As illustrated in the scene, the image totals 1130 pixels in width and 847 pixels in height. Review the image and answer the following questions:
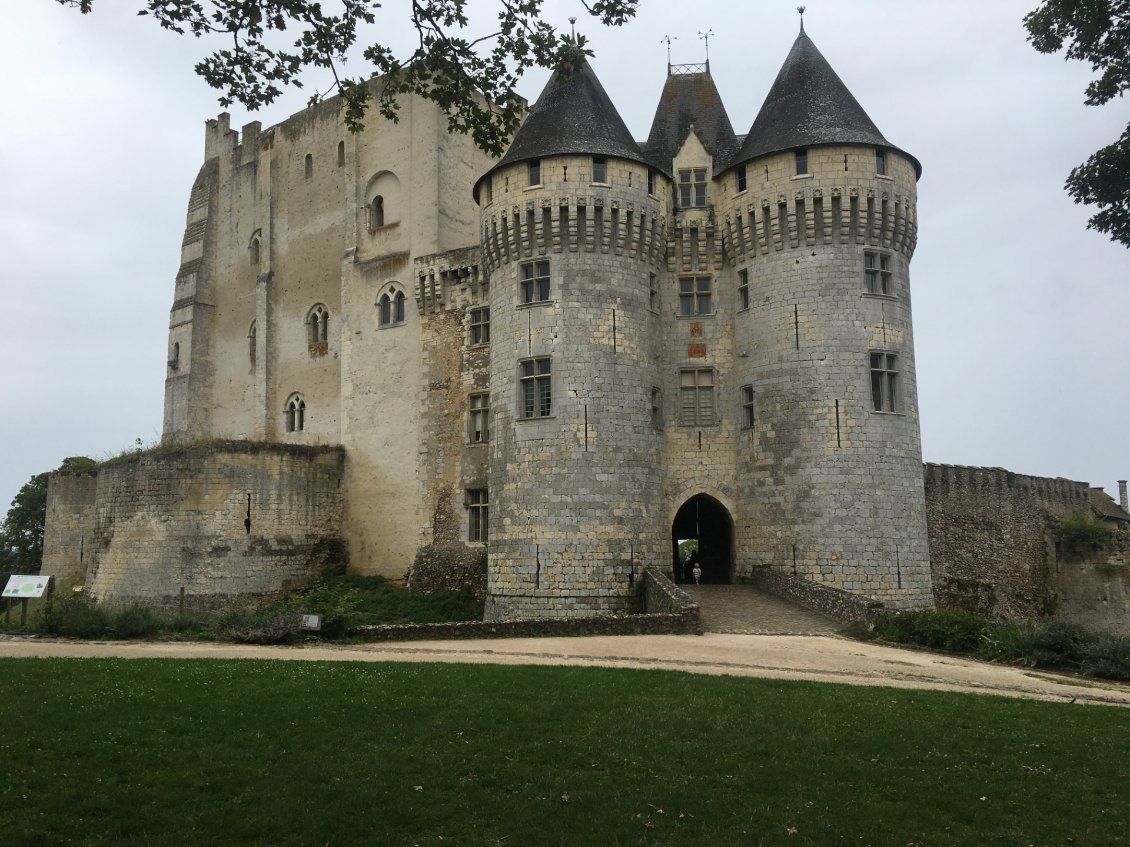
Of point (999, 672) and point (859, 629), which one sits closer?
point (999, 672)

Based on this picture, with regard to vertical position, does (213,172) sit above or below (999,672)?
above

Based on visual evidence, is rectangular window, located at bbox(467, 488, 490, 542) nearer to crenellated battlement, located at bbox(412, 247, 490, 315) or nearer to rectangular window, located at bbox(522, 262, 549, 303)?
crenellated battlement, located at bbox(412, 247, 490, 315)

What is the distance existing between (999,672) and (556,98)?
19.8m

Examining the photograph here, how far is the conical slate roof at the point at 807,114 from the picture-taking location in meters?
27.7

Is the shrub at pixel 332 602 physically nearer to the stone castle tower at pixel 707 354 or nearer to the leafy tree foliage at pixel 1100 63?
the stone castle tower at pixel 707 354

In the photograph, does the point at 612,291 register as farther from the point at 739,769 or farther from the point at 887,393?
the point at 739,769

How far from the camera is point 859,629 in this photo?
22047 mm

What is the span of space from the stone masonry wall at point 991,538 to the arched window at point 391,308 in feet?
60.6

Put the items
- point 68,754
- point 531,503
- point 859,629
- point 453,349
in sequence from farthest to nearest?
point 453,349 < point 531,503 < point 859,629 < point 68,754

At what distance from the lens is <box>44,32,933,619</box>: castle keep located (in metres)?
26.7

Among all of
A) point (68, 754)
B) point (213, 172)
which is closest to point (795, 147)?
point (68, 754)

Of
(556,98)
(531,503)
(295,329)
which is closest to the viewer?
(531,503)

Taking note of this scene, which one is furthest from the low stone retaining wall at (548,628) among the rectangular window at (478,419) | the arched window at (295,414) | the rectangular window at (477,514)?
the arched window at (295,414)

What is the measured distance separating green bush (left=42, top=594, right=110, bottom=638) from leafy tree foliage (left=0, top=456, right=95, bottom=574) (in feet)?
111
